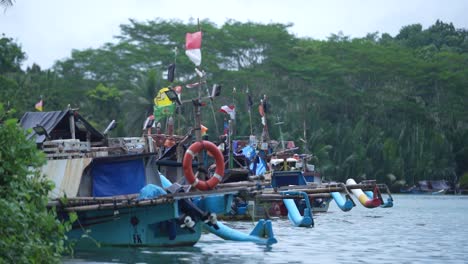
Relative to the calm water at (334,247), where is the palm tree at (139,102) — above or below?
above

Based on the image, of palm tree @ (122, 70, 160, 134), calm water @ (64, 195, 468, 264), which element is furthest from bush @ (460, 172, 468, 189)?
calm water @ (64, 195, 468, 264)

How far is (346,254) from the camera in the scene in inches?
899

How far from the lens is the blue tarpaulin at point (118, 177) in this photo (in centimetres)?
2256

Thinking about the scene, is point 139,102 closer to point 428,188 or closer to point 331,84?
point 331,84

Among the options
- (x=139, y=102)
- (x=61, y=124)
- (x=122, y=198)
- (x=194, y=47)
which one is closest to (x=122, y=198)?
(x=122, y=198)

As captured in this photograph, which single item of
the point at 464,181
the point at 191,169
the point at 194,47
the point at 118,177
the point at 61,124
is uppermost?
the point at 194,47

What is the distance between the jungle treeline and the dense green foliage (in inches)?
2184

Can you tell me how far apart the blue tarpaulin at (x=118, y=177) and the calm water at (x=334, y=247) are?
4.71 ft

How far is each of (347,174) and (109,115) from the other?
17253mm

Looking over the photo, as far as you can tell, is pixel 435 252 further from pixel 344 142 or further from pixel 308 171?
pixel 344 142

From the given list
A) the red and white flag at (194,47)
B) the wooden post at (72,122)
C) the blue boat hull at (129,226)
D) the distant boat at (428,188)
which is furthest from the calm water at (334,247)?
the distant boat at (428,188)

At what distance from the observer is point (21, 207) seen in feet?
36.7

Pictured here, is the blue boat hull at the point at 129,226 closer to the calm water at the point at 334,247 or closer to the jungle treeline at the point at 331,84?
the calm water at the point at 334,247

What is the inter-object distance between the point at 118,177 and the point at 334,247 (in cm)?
587
